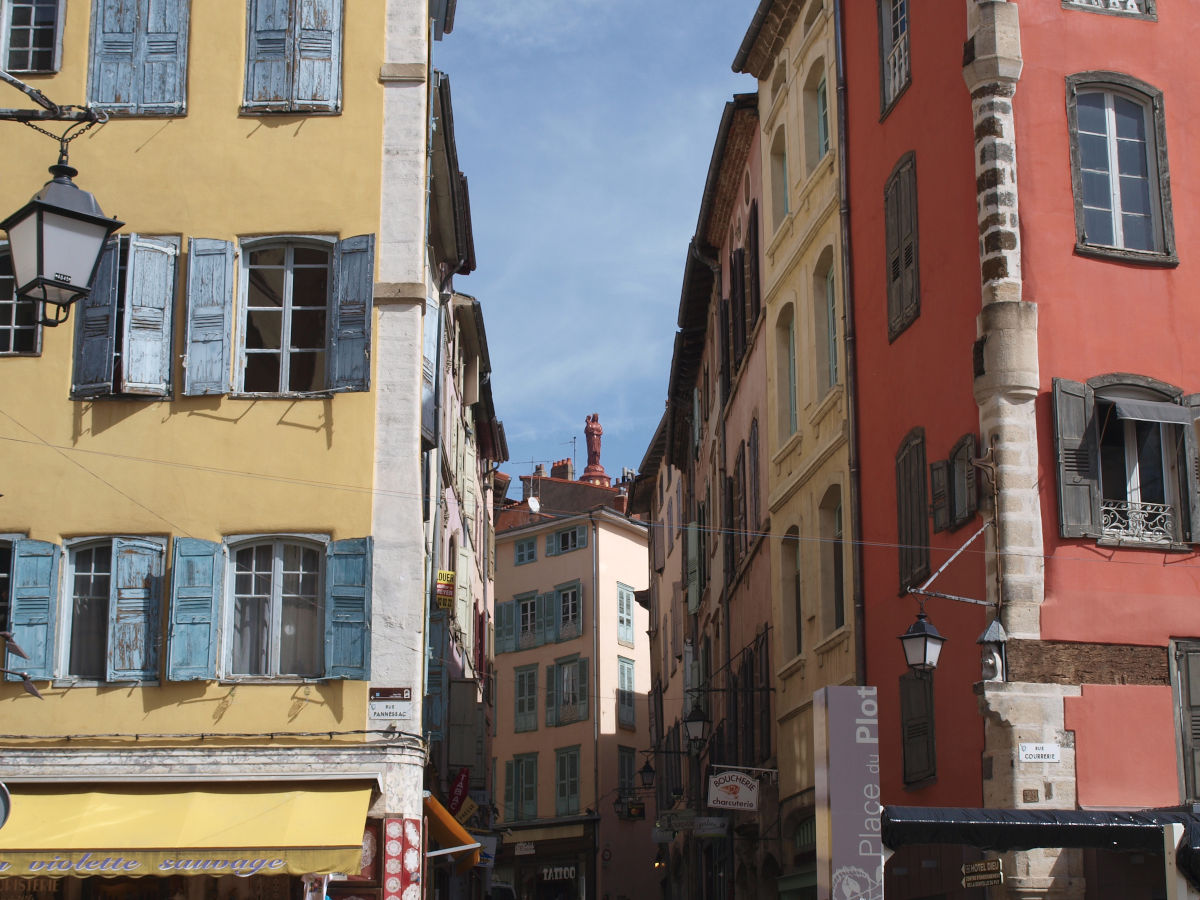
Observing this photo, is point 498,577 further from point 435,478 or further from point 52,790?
point 52,790

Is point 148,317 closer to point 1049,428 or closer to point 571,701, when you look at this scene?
point 1049,428

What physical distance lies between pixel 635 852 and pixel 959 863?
35825 mm

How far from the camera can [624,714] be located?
5056cm

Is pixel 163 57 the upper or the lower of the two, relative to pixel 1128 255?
upper

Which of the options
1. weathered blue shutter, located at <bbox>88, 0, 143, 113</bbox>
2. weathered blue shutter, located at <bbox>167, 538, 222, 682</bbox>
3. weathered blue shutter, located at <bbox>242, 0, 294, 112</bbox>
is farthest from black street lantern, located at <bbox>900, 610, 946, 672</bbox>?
weathered blue shutter, located at <bbox>88, 0, 143, 113</bbox>

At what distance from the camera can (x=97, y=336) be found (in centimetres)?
1580

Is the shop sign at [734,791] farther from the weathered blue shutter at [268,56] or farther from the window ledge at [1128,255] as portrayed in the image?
the weathered blue shutter at [268,56]

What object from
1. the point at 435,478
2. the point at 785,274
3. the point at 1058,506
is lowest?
the point at 1058,506

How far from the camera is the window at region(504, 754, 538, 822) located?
50.8m

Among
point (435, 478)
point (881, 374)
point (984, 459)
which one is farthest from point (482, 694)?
point (984, 459)

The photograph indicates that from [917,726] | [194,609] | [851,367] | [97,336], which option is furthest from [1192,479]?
[97,336]

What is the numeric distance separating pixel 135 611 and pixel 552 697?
36317 millimetres

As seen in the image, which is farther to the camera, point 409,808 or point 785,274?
point 785,274

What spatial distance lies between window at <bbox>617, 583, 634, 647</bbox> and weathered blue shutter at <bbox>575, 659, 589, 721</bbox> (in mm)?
1926
